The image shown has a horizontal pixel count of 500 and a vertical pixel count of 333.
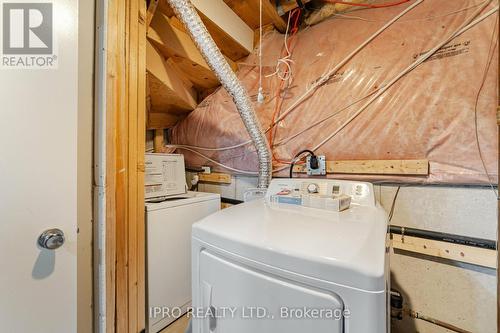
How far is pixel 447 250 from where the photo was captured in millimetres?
1094

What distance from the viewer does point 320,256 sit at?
567 millimetres

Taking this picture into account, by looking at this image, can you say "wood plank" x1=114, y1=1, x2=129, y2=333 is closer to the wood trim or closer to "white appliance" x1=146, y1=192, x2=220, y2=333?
the wood trim

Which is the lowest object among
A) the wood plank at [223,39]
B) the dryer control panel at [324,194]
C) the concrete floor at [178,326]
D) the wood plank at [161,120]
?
the concrete floor at [178,326]

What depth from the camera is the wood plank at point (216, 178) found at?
6.41ft

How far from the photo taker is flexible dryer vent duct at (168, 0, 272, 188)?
117 centimetres

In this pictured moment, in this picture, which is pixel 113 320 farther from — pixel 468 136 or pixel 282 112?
pixel 468 136

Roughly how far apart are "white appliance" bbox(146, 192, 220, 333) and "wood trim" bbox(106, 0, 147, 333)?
15 cm

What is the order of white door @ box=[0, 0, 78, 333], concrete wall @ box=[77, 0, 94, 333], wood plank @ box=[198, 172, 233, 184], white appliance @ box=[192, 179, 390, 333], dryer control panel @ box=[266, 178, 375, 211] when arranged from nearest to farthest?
white appliance @ box=[192, 179, 390, 333], white door @ box=[0, 0, 78, 333], concrete wall @ box=[77, 0, 94, 333], dryer control panel @ box=[266, 178, 375, 211], wood plank @ box=[198, 172, 233, 184]

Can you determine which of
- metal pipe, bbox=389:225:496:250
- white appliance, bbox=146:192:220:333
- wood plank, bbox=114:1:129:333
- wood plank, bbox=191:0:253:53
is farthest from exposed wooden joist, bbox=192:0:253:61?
metal pipe, bbox=389:225:496:250

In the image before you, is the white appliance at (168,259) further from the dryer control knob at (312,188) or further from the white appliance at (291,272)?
the dryer control knob at (312,188)

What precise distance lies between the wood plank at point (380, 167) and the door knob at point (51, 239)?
1.36 m

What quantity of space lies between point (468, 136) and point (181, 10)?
1530 mm

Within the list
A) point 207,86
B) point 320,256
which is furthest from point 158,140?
point 320,256

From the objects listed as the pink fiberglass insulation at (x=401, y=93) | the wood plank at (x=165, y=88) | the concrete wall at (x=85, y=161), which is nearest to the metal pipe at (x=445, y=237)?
the pink fiberglass insulation at (x=401, y=93)
